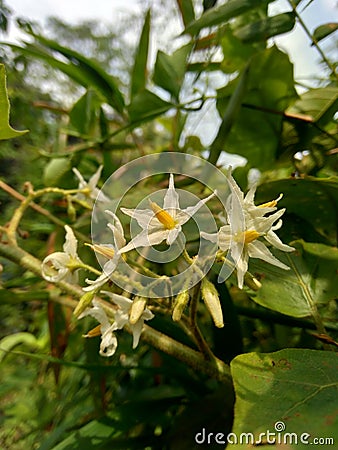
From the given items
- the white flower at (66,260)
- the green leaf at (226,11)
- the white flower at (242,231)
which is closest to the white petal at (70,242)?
the white flower at (66,260)

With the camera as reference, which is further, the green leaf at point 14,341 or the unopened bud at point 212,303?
the green leaf at point 14,341

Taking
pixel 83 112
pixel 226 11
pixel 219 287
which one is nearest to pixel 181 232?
pixel 219 287

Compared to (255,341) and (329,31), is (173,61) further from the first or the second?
(255,341)

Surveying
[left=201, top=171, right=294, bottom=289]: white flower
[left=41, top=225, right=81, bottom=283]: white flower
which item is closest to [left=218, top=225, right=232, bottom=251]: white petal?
[left=201, top=171, right=294, bottom=289]: white flower

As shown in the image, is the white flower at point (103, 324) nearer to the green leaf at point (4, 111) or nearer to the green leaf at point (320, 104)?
the green leaf at point (4, 111)

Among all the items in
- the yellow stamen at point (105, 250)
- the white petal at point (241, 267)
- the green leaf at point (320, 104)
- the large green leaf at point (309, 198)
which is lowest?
the white petal at point (241, 267)

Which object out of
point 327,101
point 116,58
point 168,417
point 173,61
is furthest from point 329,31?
point 116,58
